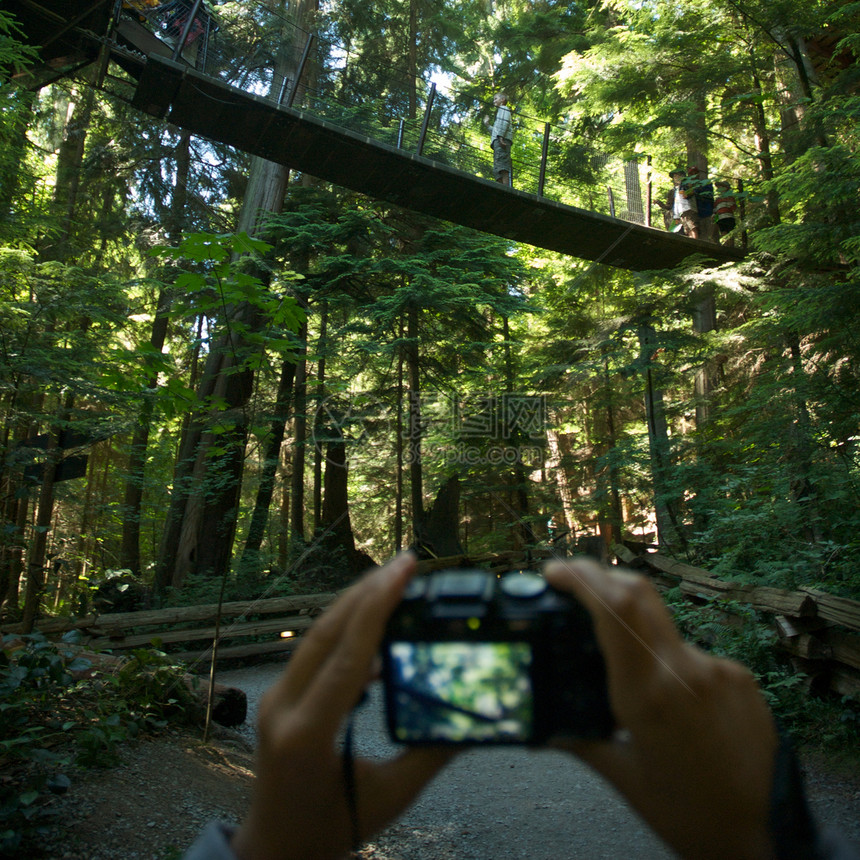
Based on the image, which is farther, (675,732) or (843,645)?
(843,645)

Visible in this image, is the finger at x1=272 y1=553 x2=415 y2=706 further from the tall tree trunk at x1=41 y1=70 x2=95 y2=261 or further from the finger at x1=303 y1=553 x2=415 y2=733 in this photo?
the tall tree trunk at x1=41 y1=70 x2=95 y2=261

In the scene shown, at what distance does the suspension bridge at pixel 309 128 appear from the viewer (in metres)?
5.66

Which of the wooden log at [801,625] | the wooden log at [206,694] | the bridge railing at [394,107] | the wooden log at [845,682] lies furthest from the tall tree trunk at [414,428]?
the wooden log at [845,682]

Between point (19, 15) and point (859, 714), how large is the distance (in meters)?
8.45

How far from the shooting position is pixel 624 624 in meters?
0.33

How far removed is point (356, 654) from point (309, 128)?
21.1 ft

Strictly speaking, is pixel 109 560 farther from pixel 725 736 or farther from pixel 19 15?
pixel 725 736

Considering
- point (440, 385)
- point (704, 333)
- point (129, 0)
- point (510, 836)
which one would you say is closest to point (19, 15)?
point (129, 0)

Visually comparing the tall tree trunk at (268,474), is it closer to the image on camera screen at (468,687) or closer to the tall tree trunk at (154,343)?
the tall tree trunk at (154,343)

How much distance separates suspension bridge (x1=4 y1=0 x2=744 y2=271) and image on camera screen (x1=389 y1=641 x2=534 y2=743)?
6.28m

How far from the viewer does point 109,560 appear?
10.2 m

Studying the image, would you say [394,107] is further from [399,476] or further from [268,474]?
[399,476]

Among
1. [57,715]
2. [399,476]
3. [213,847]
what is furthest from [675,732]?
[57,715]

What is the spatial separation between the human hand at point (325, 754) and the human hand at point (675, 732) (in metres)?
0.10
